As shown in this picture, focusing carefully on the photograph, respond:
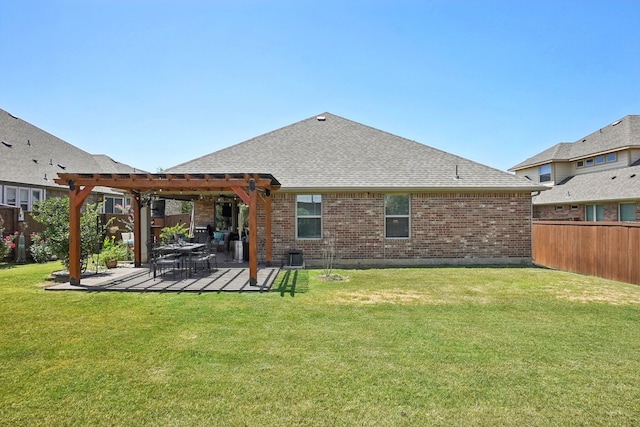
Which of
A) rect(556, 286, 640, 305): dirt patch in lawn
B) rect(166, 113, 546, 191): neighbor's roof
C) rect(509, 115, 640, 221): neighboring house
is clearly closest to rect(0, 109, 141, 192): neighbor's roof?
rect(166, 113, 546, 191): neighbor's roof

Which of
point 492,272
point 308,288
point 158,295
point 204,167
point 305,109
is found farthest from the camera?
point 305,109

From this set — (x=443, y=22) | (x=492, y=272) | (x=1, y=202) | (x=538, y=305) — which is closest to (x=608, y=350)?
(x=538, y=305)

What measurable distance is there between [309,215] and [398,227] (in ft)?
10.4

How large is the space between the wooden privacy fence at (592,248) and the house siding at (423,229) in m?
0.68

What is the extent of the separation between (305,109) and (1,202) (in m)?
15.2

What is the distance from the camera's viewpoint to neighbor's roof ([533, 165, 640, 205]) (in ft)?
56.6

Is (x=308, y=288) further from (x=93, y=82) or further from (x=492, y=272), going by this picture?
(x=93, y=82)

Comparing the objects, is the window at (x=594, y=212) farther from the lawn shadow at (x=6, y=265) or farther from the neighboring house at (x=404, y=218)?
the lawn shadow at (x=6, y=265)

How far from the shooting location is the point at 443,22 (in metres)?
11.7

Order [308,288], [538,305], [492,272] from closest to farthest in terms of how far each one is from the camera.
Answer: [538,305]
[308,288]
[492,272]

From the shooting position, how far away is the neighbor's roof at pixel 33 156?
56.5 ft

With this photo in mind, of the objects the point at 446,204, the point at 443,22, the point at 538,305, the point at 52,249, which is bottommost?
the point at 538,305

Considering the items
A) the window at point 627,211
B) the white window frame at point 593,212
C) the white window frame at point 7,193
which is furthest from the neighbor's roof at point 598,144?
the white window frame at point 7,193

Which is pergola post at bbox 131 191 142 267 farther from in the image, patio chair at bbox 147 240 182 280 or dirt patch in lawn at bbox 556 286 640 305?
dirt patch in lawn at bbox 556 286 640 305
